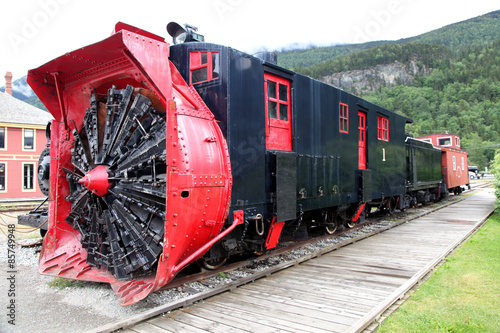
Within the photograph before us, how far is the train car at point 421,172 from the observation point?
1561 centimetres

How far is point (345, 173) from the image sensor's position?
9.04 meters

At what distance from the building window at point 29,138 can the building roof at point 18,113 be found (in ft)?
2.46

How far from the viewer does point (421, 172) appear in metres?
17.0

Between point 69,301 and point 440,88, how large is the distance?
176185 mm

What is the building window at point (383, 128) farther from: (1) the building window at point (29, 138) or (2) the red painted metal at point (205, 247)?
(1) the building window at point (29, 138)

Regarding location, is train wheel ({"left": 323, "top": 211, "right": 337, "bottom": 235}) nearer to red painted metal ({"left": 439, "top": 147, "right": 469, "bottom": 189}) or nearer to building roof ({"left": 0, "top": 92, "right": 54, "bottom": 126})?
red painted metal ({"left": 439, "top": 147, "right": 469, "bottom": 189})

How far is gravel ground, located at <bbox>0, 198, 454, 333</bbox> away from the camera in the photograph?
4.33m

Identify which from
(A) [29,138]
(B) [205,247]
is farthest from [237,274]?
(A) [29,138]

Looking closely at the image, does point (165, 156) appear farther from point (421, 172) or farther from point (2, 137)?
point (2, 137)

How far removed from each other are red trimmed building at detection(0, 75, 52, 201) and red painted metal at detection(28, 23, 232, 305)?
2673 cm

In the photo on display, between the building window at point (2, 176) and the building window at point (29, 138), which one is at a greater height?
Result: the building window at point (29, 138)

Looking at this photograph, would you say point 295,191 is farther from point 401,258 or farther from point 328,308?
point 401,258

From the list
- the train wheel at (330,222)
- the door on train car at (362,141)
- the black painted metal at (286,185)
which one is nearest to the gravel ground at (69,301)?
the black painted metal at (286,185)

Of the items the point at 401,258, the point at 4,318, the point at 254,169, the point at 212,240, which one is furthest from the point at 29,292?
the point at 401,258
